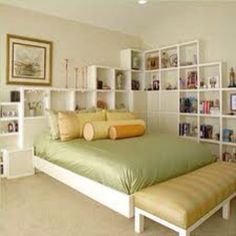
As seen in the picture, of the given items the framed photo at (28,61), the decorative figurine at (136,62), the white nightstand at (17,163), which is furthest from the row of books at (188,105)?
the white nightstand at (17,163)

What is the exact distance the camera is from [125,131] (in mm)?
3389

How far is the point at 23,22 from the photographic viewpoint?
3885mm

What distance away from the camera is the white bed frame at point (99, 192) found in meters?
2.12

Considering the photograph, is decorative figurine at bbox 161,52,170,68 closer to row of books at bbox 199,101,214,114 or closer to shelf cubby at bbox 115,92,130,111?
shelf cubby at bbox 115,92,130,111

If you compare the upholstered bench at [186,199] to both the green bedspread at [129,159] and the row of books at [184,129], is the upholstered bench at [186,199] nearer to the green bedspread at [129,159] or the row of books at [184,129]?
the green bedspread at [129,159]

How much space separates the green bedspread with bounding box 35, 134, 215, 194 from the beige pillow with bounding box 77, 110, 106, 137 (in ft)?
1.00

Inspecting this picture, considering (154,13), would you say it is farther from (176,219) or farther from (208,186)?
(176,219)

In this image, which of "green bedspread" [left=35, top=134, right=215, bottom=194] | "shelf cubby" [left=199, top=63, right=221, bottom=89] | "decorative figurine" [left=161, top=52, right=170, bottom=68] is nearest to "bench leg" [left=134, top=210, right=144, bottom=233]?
"green bedspread" [left=35, top=134, right=215, bottom=194]

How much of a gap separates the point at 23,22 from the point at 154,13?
7.54ft

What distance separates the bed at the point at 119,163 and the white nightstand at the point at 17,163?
1.39 feet

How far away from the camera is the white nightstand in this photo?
137 inches

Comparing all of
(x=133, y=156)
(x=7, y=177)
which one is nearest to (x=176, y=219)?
(x=133, y=156)

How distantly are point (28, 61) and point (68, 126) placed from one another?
1.42 metres

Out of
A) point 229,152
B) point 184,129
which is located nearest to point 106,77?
point 184,129
